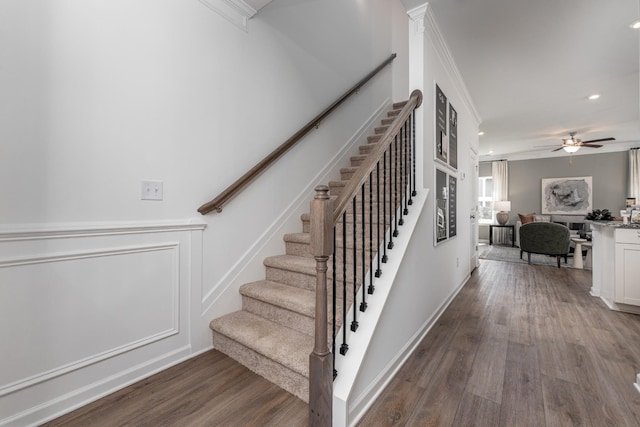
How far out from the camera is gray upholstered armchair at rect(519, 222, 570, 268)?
5125 mm

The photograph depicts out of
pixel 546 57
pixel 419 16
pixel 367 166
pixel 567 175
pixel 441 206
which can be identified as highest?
pixel 546 57

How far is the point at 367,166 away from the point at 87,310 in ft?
5.39

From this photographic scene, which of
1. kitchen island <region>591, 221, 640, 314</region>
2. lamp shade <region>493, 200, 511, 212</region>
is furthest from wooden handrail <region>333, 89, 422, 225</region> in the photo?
lamp shade <region>493, 200, 511, 212</region>

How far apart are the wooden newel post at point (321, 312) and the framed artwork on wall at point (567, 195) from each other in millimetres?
9474

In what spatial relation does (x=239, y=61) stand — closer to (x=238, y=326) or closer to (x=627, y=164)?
(x=238, y=326)

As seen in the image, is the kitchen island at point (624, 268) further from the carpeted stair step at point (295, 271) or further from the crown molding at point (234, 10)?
the crown molding at point (234, 10)

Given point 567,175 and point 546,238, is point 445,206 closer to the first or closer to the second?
point 546,238

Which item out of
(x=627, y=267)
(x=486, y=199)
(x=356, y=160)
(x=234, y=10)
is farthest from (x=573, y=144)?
(x=234, y=10)

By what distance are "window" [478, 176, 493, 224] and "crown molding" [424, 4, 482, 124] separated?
5758 millimetres

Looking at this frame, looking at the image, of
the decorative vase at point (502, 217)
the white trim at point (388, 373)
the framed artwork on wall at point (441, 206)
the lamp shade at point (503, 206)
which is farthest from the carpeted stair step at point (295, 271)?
the decorative vase at point (502, 217)

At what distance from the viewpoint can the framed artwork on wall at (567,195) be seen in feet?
25.0

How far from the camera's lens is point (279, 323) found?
1901mm

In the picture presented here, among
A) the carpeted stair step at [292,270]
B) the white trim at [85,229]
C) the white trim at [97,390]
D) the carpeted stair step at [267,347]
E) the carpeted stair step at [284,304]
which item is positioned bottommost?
the white trim at [97,390]

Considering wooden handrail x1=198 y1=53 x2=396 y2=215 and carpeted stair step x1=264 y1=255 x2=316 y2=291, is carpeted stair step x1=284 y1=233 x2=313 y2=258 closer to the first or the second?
carpeted stair step x1=264 y1=255 x2=316 y2=291
